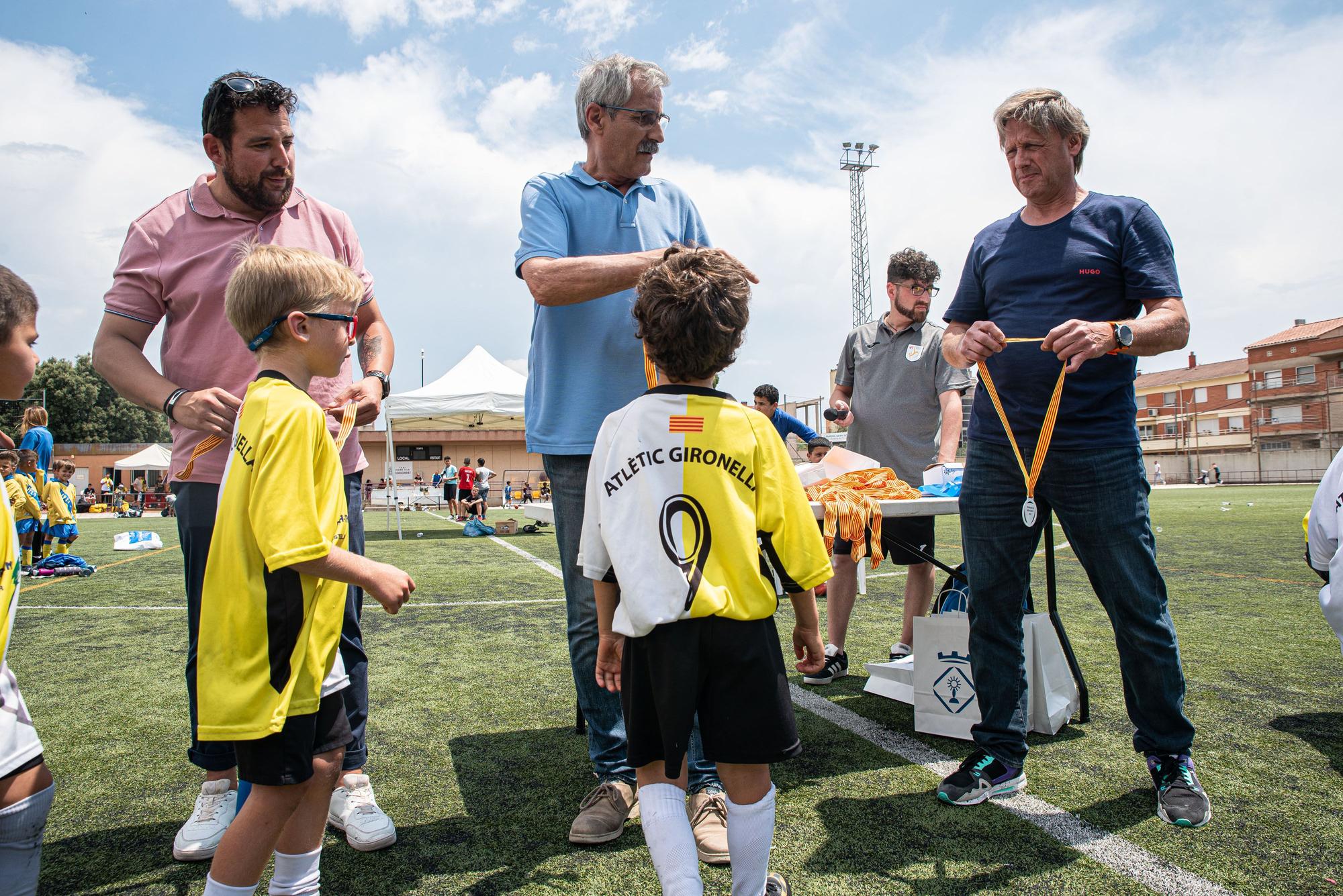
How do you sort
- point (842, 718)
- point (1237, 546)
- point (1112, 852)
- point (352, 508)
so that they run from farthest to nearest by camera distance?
1. point (1237, 546)
2. point (842, 718)
3. point (352, 508)
4. point (1112, 852)

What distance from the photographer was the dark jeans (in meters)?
2.17

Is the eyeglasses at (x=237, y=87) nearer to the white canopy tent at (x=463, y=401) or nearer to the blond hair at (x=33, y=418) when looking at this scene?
the blond hair at (x=33, y=418)

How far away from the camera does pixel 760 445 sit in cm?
183

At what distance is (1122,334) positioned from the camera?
2402 millimetres

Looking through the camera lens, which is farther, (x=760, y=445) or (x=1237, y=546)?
(x=1237, y=546)

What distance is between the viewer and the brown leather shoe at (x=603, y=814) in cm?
236

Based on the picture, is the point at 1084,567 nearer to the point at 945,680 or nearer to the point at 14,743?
the point at 945,680

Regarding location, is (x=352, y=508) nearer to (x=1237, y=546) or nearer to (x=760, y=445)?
(x=760, y=445)

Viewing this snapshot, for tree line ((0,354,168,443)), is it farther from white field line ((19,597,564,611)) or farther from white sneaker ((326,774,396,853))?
white sneaker ((326,774,396,853))

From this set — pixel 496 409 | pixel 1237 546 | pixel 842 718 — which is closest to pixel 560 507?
pixel 842 718

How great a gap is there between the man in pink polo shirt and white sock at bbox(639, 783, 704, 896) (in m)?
1.00

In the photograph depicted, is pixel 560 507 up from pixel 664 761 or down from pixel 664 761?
up

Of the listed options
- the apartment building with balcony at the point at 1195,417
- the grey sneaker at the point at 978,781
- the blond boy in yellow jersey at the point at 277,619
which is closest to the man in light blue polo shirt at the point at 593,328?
the grey sneaker at the point at 978,781

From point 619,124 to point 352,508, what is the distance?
1474 mm
